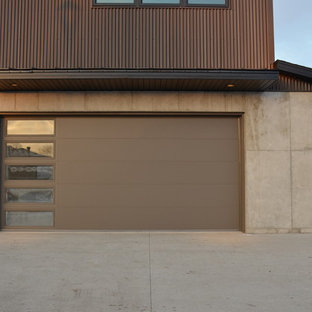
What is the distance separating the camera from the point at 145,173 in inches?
311

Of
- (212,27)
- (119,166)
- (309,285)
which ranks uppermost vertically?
(212,27)

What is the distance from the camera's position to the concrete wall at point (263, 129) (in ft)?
25.1

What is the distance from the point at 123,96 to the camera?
7730 millimetres

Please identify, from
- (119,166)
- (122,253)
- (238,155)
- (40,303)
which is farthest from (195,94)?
(40,303)

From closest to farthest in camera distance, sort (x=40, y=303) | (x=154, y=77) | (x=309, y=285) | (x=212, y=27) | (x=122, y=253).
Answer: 1. (x=40, y=303)
2. (x=309, y=285)
3. (x=122, y=253)
4. (x=154, y=77)
5. (x=212, y=27)

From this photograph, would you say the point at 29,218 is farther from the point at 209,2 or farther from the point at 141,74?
the point at 209,2

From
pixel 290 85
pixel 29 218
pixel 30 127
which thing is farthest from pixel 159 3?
pixel 29 218

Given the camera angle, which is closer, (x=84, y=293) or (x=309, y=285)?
(x=84, y=293)

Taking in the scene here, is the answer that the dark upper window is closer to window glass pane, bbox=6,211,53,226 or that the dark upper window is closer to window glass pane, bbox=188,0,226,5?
window glass pane, bbox=188,0,226,5

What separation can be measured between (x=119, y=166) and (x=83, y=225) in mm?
1655

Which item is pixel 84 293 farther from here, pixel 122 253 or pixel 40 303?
pixel 122 253

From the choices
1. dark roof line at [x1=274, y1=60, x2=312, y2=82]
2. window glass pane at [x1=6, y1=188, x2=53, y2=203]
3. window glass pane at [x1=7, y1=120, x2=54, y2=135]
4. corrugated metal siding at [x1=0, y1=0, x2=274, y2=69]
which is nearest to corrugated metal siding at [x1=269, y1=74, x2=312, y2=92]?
dark roof line at [x1=274, y1=60, x2=312, y2=82]

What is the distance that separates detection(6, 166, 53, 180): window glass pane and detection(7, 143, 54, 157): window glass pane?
1.04ft

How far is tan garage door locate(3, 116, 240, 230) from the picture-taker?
7.84 metres
